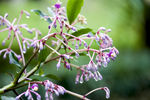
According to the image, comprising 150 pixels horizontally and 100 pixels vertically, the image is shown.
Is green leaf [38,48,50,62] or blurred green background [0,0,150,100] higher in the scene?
green leaf [38,48,50,62]

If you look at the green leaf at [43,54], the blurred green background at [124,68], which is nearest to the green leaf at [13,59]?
the green leaf at [43,54]

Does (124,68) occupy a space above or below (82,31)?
below

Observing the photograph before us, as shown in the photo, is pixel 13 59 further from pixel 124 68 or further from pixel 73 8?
pixel 124 68

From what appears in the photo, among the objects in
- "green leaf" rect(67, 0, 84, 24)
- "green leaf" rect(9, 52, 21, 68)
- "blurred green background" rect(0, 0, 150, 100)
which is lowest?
"blurred green background" rect(0, 0, 150, 100)

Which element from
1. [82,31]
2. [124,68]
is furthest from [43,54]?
[124,68]

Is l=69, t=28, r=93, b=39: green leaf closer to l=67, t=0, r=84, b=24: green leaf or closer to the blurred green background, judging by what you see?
l=67, t=0, r=84, b=24: green leaf

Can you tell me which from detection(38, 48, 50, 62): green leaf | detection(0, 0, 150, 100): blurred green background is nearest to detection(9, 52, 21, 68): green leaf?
detection(38, 48, 50, 62): green leaf

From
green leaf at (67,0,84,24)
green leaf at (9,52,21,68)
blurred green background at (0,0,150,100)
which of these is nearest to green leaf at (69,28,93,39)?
green leaf at (67,0,84,24)

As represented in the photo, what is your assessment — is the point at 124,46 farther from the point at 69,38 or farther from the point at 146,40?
the point at 69,38

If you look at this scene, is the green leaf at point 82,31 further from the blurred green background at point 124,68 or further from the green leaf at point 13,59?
the blurred green background at point 124,68

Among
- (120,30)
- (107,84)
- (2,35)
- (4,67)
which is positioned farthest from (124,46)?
(2,35)

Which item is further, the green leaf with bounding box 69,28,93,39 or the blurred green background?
the blurred green background
